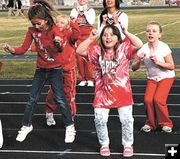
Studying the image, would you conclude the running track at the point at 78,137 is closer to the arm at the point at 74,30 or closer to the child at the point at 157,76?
the child at the point at 157,76

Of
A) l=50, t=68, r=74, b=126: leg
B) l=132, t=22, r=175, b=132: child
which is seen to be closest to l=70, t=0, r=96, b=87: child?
l=132, t=22, r=175, b=132: child

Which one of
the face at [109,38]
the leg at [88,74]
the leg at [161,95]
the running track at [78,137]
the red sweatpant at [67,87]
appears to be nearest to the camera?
the face at [109,38]

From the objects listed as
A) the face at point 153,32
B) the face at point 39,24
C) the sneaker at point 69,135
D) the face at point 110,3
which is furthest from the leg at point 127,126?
the face at point 110,3

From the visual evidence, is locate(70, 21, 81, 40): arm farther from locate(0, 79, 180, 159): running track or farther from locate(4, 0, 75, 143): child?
locate(0, 79, 180, 159): running track

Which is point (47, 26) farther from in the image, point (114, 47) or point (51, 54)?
point (114, 47)

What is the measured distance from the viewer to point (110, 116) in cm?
837

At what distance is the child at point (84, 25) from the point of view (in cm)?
1087

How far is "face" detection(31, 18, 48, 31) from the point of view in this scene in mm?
6477

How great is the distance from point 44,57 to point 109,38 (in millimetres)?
1182

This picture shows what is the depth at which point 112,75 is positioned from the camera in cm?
591

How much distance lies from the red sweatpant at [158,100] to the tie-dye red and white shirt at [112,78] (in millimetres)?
1260

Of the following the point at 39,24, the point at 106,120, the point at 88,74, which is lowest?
the point at 88,74

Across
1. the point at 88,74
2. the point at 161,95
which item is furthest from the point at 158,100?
the point at 88,74

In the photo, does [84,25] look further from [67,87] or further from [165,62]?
[165,62]
